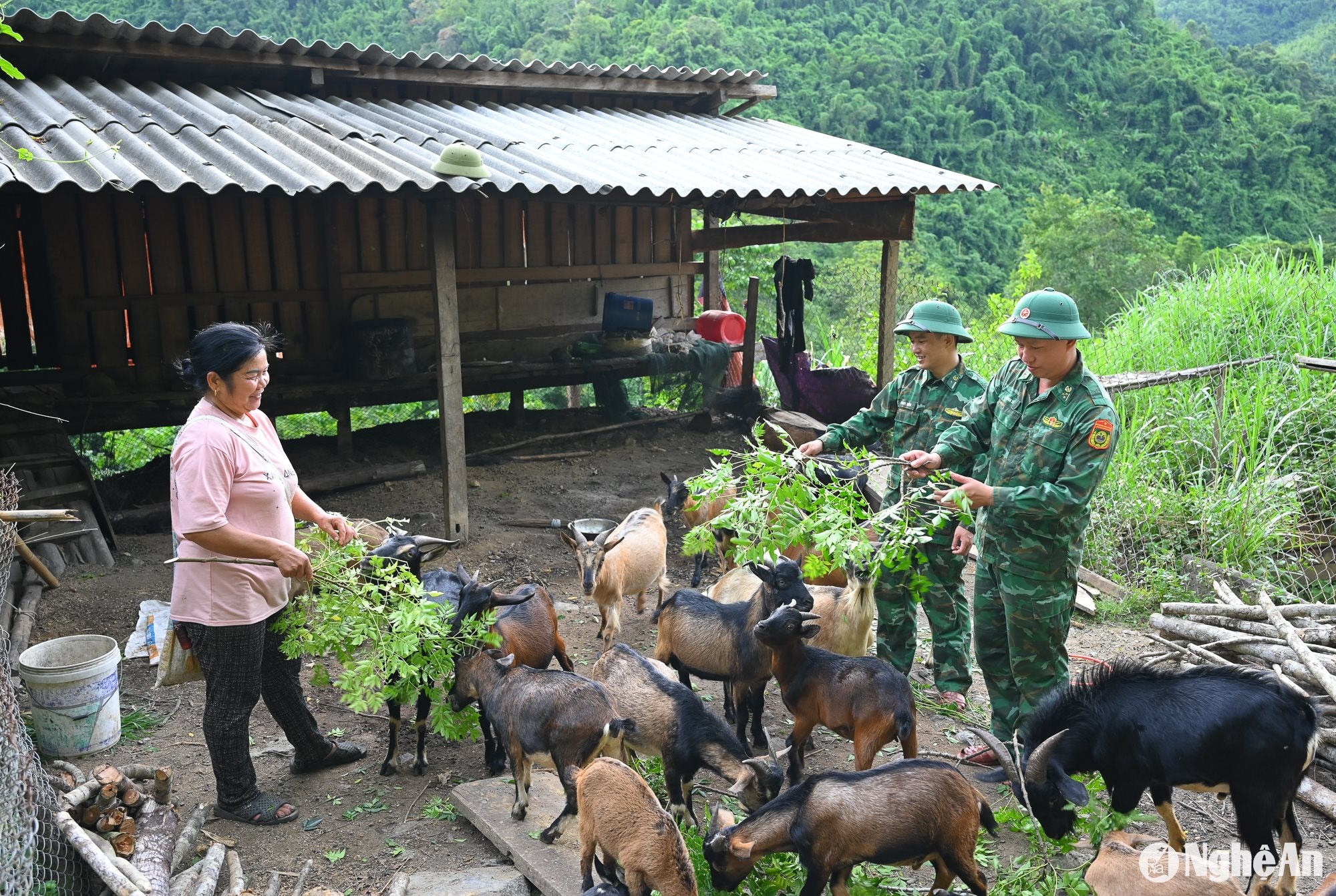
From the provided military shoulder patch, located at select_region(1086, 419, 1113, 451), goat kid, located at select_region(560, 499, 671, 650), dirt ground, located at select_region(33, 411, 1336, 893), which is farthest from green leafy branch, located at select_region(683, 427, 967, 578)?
goat kid, located at select_region(560, 499, 671, 650)

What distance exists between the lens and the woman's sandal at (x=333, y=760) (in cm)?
544

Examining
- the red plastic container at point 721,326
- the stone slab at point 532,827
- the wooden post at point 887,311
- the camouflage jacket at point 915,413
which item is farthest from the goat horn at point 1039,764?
the red plastic container at point 721,326

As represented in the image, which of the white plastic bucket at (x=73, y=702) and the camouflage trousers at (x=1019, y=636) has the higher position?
the camouflage trousers at (x=1019, y=636)

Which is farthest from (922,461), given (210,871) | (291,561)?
(210,871)

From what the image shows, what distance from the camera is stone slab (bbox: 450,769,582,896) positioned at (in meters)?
4.35

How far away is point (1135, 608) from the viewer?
7961 mm

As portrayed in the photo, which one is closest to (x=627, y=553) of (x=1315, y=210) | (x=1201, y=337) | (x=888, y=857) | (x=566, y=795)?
(x=566, y=795)

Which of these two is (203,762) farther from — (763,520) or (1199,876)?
(1199,876)

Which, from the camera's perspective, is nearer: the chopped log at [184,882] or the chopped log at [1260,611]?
the chopped log at [184,882]

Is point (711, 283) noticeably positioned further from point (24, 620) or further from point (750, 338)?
point (24, 620)

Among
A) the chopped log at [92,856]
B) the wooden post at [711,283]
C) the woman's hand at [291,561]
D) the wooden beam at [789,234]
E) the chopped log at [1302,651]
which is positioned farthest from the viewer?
the wooden post at [711,283]

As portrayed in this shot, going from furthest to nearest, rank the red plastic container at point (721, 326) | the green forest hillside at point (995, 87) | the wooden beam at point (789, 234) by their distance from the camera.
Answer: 1. the green forest hillside at point (995, 87)
2. the red plastic container at point (721, 326)
3. the wooden beam at point (789, 234)

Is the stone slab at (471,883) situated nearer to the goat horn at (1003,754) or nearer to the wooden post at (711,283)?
the goat horn at (1003,754)

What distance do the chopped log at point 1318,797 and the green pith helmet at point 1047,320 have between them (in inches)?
96.5
